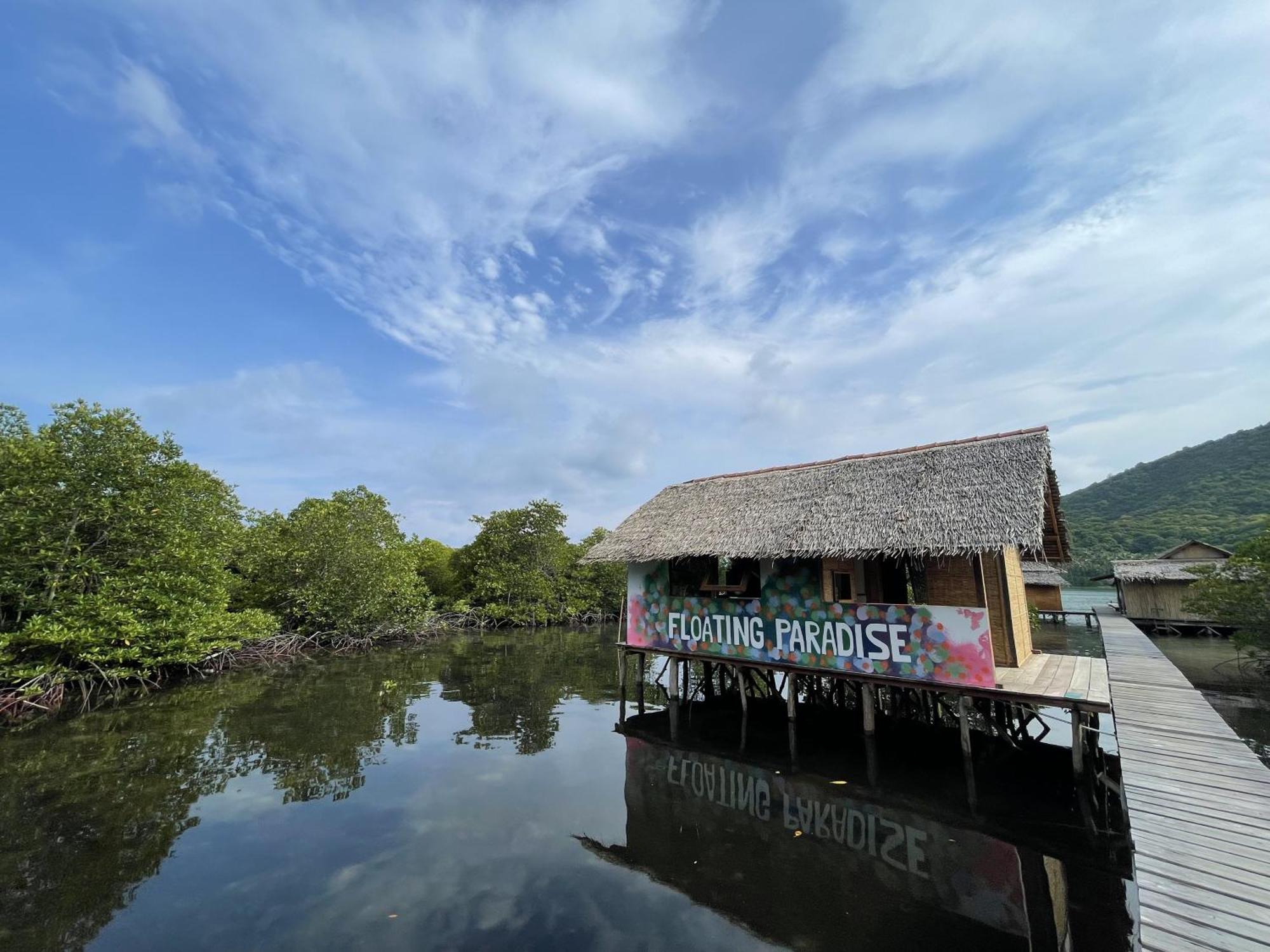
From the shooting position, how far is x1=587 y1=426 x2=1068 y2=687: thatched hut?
26.3 feet

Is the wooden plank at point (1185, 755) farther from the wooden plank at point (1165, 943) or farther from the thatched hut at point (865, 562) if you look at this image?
the wooden plank at point (1165, 943)

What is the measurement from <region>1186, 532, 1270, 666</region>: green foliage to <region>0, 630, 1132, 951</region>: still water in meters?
9.30

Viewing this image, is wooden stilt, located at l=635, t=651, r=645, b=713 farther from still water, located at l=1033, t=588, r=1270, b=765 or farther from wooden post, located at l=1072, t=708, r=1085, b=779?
still water, located at l=1033, t=588, r=1270, b=765

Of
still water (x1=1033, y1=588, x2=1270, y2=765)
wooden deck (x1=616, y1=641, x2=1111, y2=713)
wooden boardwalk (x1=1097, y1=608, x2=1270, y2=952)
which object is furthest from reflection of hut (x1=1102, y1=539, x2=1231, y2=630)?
wooden boardwalk (x1=1097, y1=608, x2=1270, y2=952)

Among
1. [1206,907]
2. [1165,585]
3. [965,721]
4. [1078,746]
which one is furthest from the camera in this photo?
[1165,585]

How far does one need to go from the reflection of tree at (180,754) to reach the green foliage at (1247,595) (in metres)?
15.5

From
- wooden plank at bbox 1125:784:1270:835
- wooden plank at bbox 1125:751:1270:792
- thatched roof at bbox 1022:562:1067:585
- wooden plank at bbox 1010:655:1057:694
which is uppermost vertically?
thatched roof at bbox 1022:562:1067:585

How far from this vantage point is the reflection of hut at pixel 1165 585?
814 inches

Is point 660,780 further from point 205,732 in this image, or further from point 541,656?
point 541,656

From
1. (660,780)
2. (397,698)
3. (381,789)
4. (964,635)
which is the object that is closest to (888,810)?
(964,635)

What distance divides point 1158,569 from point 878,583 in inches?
771

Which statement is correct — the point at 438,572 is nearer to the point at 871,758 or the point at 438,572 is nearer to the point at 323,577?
the point at 323,577

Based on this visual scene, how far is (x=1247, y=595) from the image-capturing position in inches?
521

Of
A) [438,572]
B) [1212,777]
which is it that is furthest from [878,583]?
[438,572]
